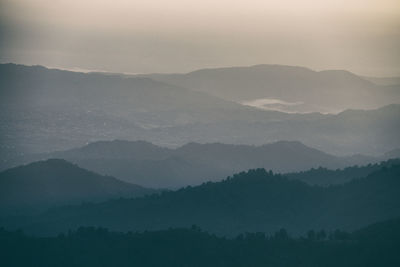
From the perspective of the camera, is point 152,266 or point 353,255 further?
point 152,266

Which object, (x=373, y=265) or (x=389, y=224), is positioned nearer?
(x=373, y=265)

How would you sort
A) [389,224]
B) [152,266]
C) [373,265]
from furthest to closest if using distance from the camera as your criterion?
[152,266] < [389,224] < [373,265]

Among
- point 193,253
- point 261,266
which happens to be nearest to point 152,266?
point 193,253

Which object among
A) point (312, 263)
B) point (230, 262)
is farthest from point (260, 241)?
point (312, 263)

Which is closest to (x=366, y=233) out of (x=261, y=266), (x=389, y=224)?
(x=389, y=224)

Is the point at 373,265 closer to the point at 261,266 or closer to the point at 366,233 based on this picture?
the point at 366,233

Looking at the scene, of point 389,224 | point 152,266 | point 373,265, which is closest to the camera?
point 373,265

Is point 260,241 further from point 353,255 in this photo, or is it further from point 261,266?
point 353,255
